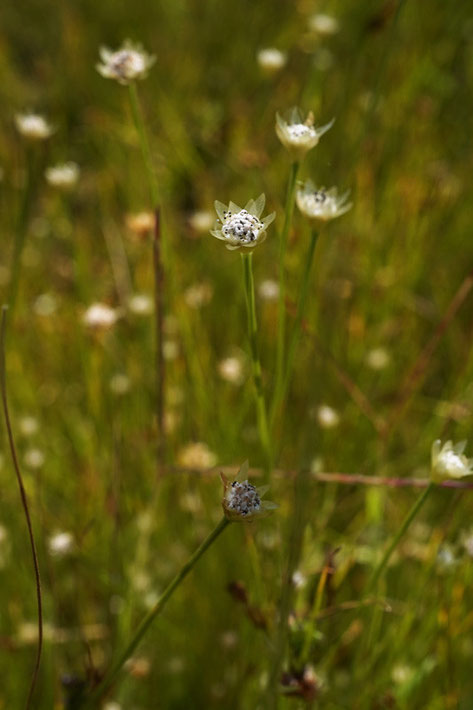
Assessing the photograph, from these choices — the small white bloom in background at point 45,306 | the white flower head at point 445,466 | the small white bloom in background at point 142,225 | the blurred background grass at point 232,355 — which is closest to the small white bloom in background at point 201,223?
the blurred background grass at point 232,355

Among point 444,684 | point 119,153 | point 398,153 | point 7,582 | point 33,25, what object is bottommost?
point 444,684

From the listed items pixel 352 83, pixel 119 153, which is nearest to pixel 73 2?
pixel 119 153

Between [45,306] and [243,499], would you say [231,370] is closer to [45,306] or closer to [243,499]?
[45,306]

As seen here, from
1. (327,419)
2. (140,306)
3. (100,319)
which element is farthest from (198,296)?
(327,419)

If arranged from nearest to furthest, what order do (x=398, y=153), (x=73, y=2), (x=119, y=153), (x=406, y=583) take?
(x=406, y=583) → (x=398, y=153) → (x=119, y=153) → (x=73, y=2)

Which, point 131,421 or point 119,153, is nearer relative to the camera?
point 131,421

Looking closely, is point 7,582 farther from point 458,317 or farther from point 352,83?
point 352,83
